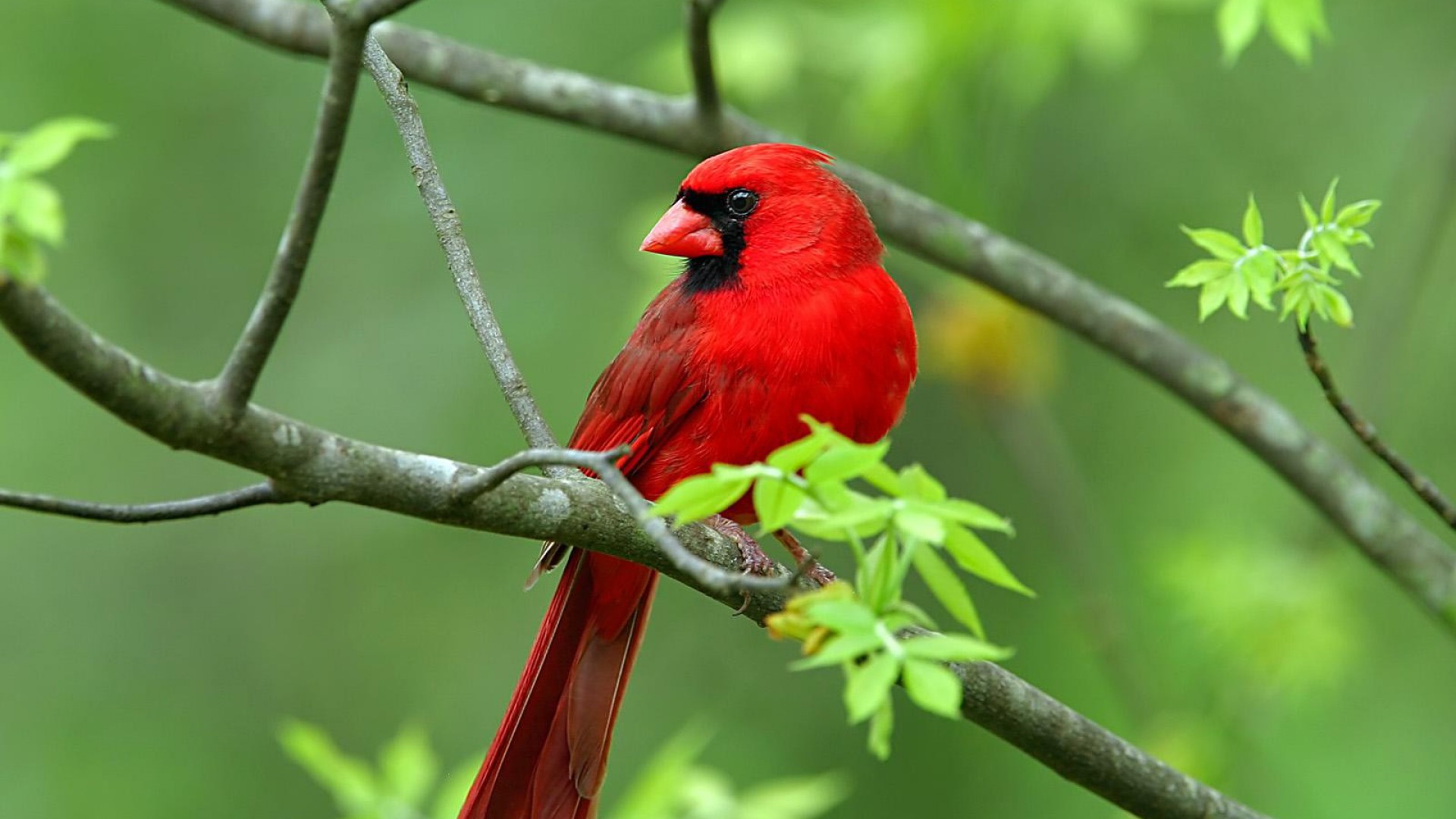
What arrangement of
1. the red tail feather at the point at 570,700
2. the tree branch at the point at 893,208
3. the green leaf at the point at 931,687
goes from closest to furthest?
the green leaf at the point at 931,687, the red tail feather at the point at 570,700, the tree branch at the point at 893,208

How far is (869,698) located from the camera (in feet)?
4.37

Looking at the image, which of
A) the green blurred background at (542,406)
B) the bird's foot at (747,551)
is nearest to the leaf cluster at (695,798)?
the bird's foot at (747,551)

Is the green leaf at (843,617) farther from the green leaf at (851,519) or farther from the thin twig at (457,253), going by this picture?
the thin twig at (457,253)

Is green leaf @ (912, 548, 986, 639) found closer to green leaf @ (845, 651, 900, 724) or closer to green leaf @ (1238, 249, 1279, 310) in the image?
green leaf @ (845, 651, 900, 724)

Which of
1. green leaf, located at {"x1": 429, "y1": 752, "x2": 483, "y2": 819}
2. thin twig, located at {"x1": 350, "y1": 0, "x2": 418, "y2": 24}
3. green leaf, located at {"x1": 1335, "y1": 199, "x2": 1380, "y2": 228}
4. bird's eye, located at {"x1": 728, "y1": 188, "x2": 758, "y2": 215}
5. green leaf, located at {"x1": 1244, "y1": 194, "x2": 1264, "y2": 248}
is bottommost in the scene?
green leaf, located at {"x1": 429, "y1": 752, "x2": 483, "y2": 819}

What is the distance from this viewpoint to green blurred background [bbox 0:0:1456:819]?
5055 millimetres

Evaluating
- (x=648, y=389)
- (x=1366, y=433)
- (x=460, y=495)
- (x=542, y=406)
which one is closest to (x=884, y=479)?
(x=460, y=495)

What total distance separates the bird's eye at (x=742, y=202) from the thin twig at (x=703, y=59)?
0.21 m

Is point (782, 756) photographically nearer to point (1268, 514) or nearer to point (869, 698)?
point (1268, 514)

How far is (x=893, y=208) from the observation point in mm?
3094

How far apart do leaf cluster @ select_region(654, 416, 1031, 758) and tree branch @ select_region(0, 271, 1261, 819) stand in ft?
0.46

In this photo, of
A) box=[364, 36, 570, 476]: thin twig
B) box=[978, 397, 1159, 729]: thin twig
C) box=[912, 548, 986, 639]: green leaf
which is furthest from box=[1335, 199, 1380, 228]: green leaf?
box=[978, 397, 1159, 729]: thin twig

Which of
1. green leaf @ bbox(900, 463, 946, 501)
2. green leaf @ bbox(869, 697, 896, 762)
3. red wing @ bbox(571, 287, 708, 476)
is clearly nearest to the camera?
green leaf @ bbox(869, 697, 896, 762)

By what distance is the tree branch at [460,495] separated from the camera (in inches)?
56.8
